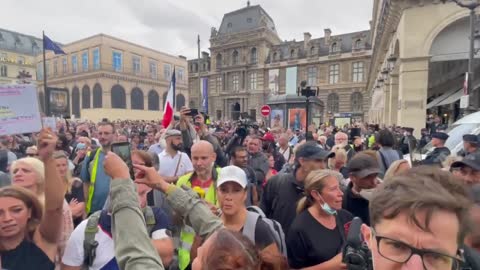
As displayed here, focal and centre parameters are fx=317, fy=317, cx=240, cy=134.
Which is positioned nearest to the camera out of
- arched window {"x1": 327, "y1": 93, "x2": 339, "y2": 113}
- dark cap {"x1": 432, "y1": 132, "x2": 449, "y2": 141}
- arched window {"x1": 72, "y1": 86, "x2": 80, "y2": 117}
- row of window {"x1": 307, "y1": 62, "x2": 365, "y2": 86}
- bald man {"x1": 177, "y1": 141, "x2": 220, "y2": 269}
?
bald man {"x1": 177, "y1": 141, "x2": 220, "y2": 269}

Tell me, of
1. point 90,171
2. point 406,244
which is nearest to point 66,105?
point 90,171

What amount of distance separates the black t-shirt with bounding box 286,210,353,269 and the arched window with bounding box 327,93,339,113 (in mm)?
55894

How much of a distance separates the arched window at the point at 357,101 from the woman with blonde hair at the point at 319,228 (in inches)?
2149

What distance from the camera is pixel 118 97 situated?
51500 mm

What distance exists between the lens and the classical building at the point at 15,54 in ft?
220

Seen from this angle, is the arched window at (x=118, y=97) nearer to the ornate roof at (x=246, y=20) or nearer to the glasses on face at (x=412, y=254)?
the ornate roof at (x=246, y=20)

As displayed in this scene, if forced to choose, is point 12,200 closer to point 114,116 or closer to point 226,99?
point 114,116

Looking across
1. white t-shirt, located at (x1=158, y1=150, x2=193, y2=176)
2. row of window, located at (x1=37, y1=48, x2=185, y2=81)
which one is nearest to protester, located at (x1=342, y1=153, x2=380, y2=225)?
white t-shirt, located at (x1=158, y1=150, x2=193, y2=176)

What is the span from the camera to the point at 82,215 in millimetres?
3570

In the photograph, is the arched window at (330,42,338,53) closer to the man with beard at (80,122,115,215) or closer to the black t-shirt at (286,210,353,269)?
the man with beard at (80,122,115,215)

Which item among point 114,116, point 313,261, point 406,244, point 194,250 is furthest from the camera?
point 114,116

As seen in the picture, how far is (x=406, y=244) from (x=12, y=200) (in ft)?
7.33

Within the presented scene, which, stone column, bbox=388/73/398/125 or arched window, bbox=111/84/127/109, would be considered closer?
stone column, bbox=388/73/398/125

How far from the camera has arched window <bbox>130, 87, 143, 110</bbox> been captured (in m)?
53.7
